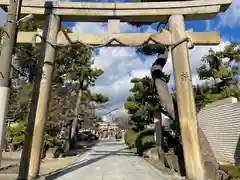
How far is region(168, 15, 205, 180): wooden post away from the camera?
23.1ft

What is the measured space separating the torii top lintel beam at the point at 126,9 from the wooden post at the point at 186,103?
30 centimetres

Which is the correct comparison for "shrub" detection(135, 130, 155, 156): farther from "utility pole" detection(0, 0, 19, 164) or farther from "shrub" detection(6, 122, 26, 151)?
"utility pole" detection(0, 0, 19, 164)

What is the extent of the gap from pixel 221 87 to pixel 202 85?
2051 mm

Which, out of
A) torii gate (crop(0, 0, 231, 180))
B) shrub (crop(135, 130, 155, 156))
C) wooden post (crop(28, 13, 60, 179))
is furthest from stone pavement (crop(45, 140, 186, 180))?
shrub (crop(135, 130, 155, 156))

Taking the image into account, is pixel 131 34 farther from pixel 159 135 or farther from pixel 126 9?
pixel 159 135

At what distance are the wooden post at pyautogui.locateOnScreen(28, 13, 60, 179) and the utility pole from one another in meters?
2.36

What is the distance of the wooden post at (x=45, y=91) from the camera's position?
7.12 meters

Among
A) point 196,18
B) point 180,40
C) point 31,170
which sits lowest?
point 31,170

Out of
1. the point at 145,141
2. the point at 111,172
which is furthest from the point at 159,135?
the point at 111,172

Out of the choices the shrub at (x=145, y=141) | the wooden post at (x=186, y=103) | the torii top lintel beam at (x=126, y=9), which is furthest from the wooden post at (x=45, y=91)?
the shrub at (x=145, y=141)

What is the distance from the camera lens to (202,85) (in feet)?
66.8

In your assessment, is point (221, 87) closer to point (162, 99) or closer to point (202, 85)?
point (202, 85)

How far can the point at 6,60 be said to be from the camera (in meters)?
4.93

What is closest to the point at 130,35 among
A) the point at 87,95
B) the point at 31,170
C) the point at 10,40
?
the point at 10,40
